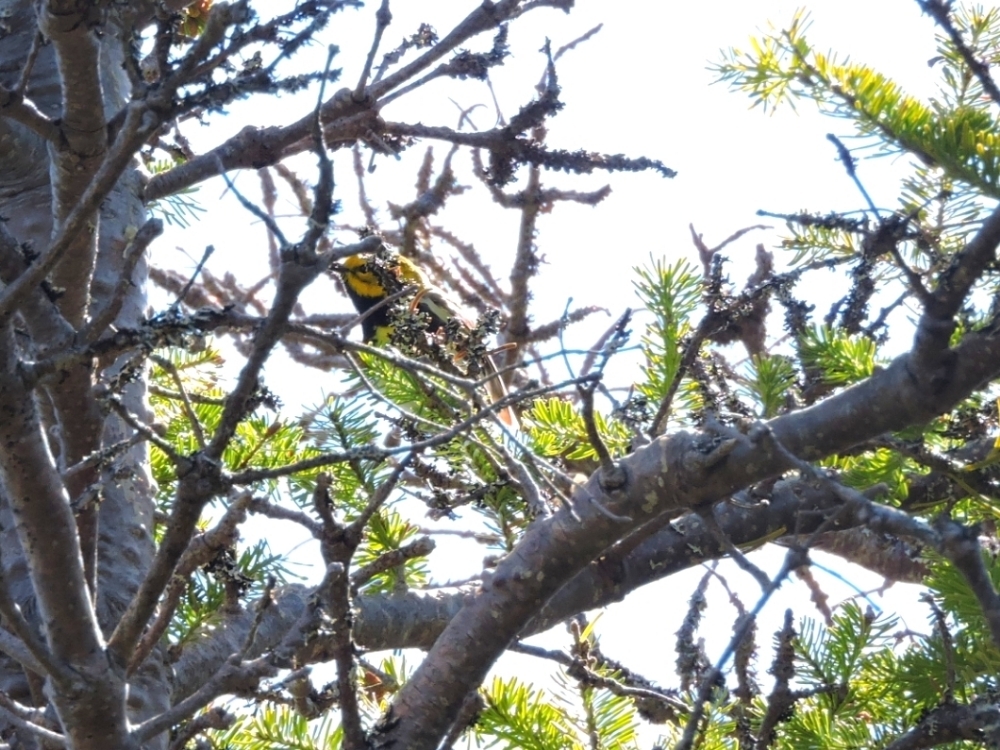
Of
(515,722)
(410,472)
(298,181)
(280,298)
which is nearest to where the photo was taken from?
(280,298)

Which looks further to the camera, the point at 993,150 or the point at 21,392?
the point at 993,150

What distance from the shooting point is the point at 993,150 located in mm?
1404

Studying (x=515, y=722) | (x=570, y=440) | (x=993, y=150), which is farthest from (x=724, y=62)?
(x=515, y=722)

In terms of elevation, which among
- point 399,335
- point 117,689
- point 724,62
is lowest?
point 117,689

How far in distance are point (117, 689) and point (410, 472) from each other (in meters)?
1.18

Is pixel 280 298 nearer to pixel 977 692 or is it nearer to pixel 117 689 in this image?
pixel 117 689

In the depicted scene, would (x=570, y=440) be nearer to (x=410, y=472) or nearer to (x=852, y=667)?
(x=410, y=472)

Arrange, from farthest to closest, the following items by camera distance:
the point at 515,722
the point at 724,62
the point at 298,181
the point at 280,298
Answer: the point at 298,181
the point at 724,62
the point at 515,722
the point at 280,298

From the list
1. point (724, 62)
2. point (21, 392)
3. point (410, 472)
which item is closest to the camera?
point (21, 392)

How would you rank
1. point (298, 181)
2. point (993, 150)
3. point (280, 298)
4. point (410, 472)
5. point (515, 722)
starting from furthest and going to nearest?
1. point (298, 181)
2. point (410, 472)
3. point (515, 722)
4. point (993, 150)
5. point (280, 298)

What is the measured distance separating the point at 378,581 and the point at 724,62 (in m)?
1.10

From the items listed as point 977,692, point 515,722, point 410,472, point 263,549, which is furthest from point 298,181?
point 977,692

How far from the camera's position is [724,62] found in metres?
1.85

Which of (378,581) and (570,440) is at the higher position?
(570,440)
